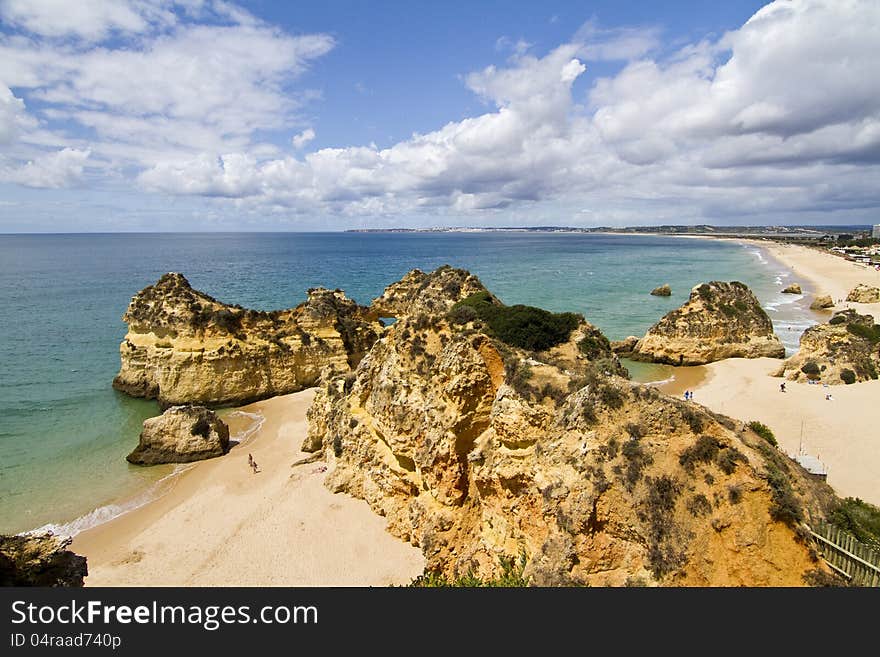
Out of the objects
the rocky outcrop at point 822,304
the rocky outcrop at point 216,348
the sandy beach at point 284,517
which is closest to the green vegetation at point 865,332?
the sandy beach at point 284,517

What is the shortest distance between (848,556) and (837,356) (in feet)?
91.3

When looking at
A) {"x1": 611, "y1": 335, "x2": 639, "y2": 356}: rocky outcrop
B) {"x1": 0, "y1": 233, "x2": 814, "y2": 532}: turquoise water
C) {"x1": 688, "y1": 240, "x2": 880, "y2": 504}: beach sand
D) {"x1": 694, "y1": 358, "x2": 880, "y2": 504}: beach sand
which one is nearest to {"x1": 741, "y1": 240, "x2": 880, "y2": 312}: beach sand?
{"x1": 0, "y1": 233, "x2": 814, "y2": 532}: turquoise water

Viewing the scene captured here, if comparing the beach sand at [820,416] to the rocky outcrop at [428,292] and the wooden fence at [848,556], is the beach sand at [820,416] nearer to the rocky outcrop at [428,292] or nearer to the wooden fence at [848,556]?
the wooden fence at [848,556]

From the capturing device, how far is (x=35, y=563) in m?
7.79

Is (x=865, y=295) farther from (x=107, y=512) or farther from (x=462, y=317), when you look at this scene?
(x=107, y=512)

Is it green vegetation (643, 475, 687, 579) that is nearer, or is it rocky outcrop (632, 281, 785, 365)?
green vegetation (643, 475, 687, 579)

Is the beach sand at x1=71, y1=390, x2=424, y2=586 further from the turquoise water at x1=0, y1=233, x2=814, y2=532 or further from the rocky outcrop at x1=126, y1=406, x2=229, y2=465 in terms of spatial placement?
the turquoise water at x1=0, y1=233, x2=814, y2=532

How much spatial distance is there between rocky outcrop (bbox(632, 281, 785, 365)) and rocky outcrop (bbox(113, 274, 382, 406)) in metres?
25.0

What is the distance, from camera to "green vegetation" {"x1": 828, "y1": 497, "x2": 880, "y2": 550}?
9.46 meters

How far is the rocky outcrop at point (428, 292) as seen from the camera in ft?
114

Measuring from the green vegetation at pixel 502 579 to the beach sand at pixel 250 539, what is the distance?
3.94ft

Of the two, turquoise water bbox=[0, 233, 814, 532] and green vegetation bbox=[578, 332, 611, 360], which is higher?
green vegetation bbox=[578, 332, 611, 360]

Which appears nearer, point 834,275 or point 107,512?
point 107,512

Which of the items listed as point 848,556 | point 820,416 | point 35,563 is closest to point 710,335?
point 820,416
